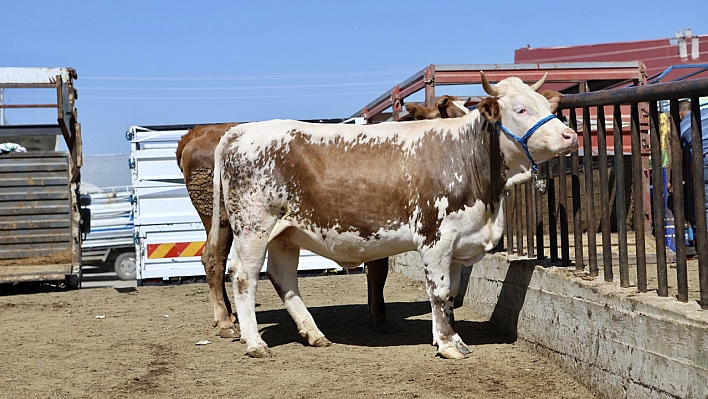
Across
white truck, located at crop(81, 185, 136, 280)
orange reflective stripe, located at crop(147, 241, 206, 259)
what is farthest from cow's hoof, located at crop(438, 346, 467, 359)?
white truck, located at crop(81, 185, 136, 280)

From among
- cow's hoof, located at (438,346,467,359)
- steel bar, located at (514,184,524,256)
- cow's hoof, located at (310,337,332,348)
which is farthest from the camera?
steel bar, located at (514,184,524,256)

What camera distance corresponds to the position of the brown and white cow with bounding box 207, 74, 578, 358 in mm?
6387

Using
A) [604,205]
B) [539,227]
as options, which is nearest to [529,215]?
[539,227]

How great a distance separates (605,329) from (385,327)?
9.48 feet

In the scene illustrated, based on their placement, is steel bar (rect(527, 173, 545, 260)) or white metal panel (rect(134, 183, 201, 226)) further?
white metal panel (rect(134, 183, 201, 226))

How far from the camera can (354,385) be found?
5.62 m

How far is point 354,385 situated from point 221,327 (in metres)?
2.63

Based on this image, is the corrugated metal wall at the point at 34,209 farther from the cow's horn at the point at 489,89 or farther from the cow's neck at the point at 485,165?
the cow's horn at the point at 489,89

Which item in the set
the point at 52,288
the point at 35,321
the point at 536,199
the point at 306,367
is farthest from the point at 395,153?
the point at 52,288

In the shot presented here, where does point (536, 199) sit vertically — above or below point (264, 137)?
below

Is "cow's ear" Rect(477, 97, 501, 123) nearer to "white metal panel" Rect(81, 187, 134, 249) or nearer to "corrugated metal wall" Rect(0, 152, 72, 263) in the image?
"corrugated metal wall" Rect(0, 152, 72, 263)

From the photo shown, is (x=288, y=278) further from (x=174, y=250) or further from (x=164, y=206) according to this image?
(x=164, y=206)

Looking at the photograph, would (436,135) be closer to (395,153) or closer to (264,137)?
(395,153)

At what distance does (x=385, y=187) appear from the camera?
21.7ft
